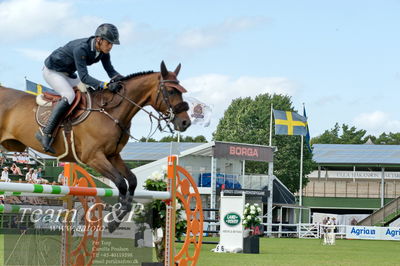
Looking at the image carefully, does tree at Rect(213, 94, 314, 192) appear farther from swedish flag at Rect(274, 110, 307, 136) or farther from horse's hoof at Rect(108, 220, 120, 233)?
horse's hoof at Rect(108, 220, 120, 233)

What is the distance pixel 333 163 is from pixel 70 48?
55.1 metres

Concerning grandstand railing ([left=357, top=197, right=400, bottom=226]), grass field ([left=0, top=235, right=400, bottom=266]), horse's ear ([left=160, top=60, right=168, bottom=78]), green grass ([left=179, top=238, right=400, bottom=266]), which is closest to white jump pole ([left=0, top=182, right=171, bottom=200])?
horse's ear ([left=160, top=60, right=168, bottom=78])

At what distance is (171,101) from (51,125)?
120 cm

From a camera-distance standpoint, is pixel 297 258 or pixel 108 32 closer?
pixel 108 32

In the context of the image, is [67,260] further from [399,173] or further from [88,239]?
[399,173]

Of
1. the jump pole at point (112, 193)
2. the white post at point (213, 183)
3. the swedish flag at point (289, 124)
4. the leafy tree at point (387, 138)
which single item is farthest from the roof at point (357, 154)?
the jump pole at point (112, 193)

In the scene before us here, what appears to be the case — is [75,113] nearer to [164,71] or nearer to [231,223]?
[164,71]

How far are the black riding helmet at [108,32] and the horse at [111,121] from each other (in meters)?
0.45

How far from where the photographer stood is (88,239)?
7.48 m

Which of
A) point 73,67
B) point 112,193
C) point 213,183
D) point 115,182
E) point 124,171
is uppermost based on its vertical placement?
point 73,67

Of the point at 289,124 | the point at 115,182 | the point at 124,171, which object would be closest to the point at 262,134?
the point at 289,124

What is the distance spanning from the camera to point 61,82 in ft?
24.6

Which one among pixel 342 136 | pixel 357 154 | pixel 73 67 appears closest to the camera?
pixel 73 67

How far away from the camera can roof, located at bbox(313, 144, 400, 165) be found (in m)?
58.9
